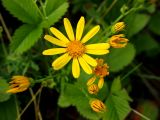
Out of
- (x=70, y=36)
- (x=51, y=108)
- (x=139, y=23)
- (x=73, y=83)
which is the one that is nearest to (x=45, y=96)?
(x=51, y=108)

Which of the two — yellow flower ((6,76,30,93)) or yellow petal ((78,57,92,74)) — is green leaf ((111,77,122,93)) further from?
yellow flower ((6,76,30,93))

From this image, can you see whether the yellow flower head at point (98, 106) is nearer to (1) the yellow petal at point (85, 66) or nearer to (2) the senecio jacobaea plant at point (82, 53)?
(2) the senecio jacobaea plant at point (82, 53)

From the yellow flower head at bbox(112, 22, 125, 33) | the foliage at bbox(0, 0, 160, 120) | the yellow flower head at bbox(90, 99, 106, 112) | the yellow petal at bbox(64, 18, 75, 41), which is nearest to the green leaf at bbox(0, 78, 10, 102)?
the foliage at bbox(0, 0, 160, 120)

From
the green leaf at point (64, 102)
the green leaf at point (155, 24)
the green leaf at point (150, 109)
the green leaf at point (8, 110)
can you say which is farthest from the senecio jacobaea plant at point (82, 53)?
the green leaf at point (155, 24)

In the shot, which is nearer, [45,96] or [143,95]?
[45,96]

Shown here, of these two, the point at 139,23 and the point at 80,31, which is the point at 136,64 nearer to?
the point at 139,23

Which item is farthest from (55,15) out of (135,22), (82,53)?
(135,22)

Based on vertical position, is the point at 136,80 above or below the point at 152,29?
below
